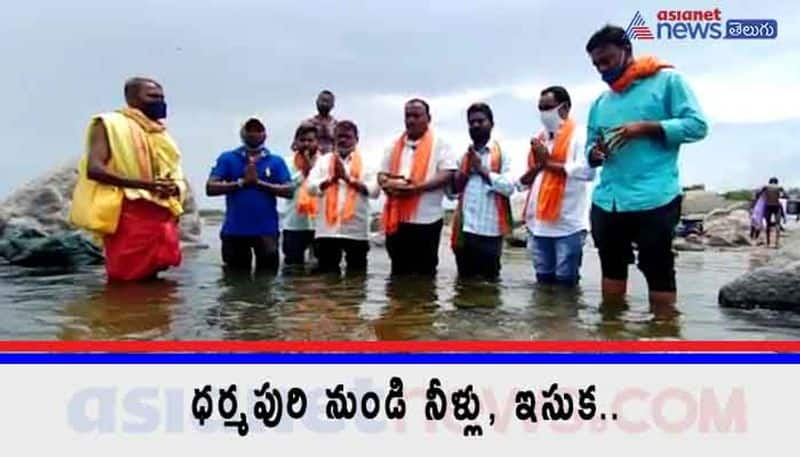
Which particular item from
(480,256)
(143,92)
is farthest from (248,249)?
(143,92)

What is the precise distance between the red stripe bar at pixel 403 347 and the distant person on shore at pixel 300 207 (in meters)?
2.71

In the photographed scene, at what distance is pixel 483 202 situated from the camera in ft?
14.2

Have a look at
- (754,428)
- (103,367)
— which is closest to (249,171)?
(103,367)

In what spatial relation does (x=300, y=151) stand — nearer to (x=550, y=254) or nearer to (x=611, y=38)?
(x=550, y=254)

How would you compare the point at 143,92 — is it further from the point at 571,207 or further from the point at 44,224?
the point at 44,224

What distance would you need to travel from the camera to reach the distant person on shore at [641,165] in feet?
9.55

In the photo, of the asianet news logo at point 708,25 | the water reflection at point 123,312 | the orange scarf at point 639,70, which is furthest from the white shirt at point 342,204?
the asianet news logo at point 708,25

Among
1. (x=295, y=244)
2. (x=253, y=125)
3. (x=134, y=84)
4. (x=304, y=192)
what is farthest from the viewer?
(x=295, y=244)

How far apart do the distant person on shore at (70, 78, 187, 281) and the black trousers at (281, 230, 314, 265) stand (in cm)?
143

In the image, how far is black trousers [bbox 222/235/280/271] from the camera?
4789 millimetres

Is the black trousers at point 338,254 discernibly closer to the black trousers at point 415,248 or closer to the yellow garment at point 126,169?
the black trousers at point 415,248

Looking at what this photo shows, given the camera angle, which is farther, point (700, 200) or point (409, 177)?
point (409, 177)

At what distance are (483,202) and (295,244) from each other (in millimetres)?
1492
